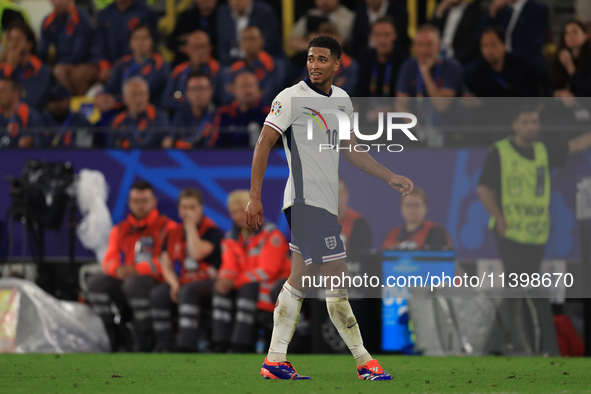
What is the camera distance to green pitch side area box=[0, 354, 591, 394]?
5.34 metres

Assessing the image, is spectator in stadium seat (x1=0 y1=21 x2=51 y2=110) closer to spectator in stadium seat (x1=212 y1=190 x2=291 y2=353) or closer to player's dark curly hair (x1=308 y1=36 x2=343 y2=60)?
spectator in stadium seat (x1=212 y1=190 x2=291 y2=353)

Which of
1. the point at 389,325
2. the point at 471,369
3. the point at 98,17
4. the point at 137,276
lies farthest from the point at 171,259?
the point at 98,17

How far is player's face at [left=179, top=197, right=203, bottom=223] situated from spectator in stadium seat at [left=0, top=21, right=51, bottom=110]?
4.19 m

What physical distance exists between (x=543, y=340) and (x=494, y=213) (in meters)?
1.39

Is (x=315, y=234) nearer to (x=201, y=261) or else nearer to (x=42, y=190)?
(x=201, y=261)

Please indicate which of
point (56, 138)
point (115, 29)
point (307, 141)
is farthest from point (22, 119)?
point (307, 141)

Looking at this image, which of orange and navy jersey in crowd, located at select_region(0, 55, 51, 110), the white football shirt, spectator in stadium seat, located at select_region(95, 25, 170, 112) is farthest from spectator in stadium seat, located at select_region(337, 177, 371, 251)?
orange and navy jersey in crowd, located at select_region(0, 55, 51, 110)

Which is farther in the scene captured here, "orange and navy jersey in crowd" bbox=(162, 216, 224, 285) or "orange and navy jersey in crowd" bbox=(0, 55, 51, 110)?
"orange and navy jersey in crowd" bbox=(0, 55, 51, 110)

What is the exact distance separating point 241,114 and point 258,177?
501 centimetres

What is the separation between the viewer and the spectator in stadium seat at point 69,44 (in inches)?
513

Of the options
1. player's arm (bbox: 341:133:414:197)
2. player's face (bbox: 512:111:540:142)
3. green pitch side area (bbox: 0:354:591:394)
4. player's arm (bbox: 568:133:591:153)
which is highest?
player's face (bbox: 512:111:540:142)

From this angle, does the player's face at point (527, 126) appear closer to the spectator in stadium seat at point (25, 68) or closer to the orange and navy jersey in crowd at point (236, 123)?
the orange and navy jersey in crowd at point (236, 123)

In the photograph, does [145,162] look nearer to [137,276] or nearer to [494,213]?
[137,276]

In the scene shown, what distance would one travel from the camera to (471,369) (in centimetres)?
694
